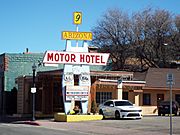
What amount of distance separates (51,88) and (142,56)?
22.9 m

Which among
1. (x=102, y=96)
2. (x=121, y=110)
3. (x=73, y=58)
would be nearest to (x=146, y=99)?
(x=102, y=96)

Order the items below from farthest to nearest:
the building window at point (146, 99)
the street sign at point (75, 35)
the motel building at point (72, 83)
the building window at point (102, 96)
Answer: the building window at point (146, 99) < the building window at point (102, 96) < the motel building at point (72, 83) < the street sign at point (75, 35)

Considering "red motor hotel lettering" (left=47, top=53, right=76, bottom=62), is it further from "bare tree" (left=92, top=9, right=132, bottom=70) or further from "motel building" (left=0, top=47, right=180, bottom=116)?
"bare tree" (left=92, top=9, right=132, bottom=70)

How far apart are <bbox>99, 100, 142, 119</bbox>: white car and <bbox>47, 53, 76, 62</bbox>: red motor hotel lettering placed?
16.0 ft

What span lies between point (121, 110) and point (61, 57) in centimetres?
613

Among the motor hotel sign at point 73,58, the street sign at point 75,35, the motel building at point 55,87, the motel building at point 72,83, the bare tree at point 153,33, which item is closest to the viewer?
the motor hotel sign at point 73,58

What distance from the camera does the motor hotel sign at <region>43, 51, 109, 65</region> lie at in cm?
3097

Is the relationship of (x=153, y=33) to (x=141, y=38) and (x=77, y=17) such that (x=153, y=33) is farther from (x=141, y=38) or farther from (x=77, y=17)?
(x=77, y=17)

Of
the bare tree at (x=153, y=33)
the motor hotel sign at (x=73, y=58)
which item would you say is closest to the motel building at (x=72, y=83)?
the motor hotel sign at (x=73, y=58)

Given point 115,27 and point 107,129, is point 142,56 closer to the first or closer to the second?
point 115,27

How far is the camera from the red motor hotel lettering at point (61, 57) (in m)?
31.0

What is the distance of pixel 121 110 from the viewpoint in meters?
32.4

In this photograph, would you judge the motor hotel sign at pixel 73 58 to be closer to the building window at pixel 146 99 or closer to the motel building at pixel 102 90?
the motel building at pixel 102 90

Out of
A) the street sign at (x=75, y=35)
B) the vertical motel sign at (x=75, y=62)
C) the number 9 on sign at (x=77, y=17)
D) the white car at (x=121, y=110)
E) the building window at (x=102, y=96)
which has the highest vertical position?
the number 9 on sign at (x=77, y=17)
